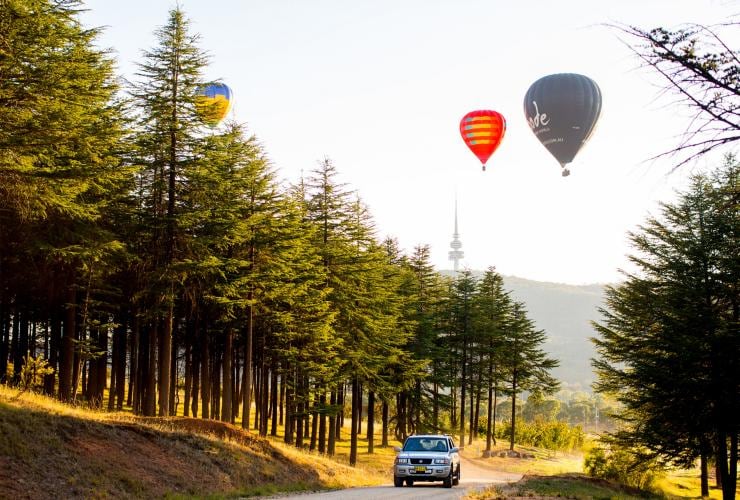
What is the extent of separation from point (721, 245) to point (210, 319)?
29.6m

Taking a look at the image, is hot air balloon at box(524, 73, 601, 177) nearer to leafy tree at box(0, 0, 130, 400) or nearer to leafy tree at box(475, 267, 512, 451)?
leafy tree at box(475, 267, 512, 451)

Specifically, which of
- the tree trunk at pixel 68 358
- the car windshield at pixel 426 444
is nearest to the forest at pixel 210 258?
the tree trunk at pixel 68 358

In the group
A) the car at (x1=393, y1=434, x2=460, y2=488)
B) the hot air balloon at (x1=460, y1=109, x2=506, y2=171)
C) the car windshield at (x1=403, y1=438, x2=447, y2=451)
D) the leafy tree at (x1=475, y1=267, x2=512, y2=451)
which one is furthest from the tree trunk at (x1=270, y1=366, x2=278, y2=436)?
the hot air balloon at (x1=460, y1=109, x2=506, y2=171)

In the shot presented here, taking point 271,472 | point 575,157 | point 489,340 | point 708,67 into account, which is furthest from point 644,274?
point 708,67

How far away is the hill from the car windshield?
3.68 metres

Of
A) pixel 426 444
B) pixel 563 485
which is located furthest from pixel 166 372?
pixel 563 485

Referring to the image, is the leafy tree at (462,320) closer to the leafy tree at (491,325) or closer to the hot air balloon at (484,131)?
the leafy tree at (491,325)

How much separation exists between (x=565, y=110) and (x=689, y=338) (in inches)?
1055

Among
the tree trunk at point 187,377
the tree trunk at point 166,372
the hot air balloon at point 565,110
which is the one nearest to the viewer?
the tree trunk at point 166,372

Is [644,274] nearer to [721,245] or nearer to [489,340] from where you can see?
[721,245]

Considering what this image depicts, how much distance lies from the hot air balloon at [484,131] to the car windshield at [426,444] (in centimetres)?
3768

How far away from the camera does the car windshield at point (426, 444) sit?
2680 centimetres

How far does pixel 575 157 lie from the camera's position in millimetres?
57219

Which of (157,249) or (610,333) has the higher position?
(157,249)
